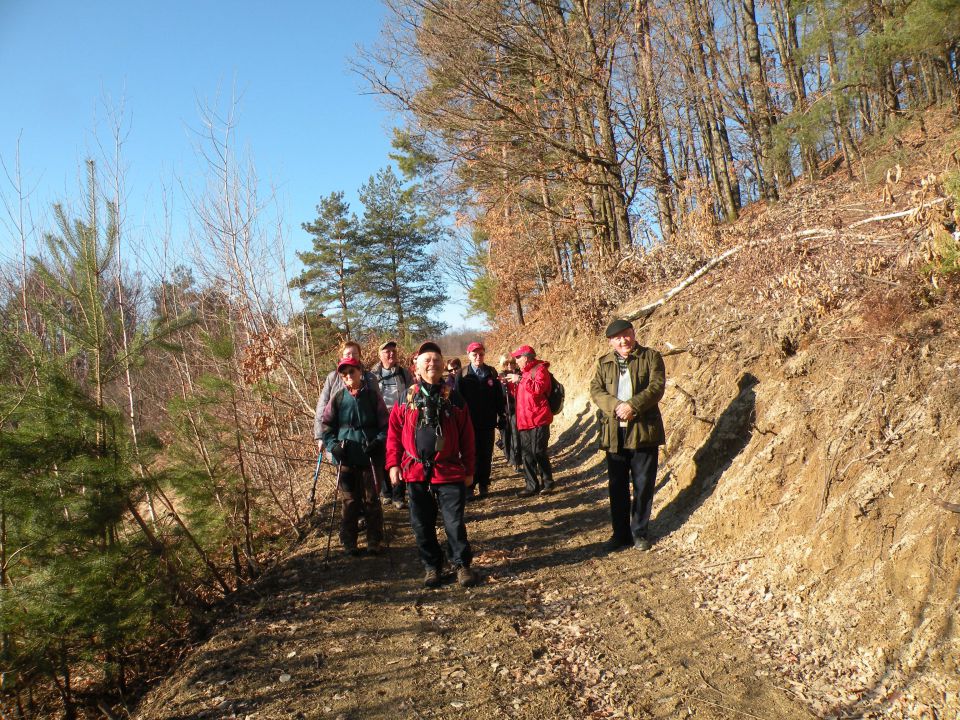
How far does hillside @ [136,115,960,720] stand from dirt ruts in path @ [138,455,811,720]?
2 centimetres

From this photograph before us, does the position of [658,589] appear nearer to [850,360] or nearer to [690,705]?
[690,705]

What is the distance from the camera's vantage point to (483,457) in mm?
8188

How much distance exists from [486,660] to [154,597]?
252 cm

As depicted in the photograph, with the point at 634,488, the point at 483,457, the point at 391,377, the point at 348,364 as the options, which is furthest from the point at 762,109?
the point at 348,364

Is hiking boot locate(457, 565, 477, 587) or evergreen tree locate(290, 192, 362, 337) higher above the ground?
evergreen tree locate(290, 192, 362, 337)

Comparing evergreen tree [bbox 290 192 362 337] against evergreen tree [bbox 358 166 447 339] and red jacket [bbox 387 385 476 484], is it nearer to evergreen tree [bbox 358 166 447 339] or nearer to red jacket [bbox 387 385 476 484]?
evergreen tree [bbox 358 166 447 339]

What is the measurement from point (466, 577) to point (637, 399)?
2.16 metres

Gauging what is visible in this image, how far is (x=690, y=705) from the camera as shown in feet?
10.9

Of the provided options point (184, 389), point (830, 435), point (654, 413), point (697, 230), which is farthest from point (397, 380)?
point (697, 230)

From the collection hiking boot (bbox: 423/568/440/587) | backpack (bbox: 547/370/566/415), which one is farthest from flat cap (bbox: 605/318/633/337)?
hiking boot (bbox: 423/568/440/587)

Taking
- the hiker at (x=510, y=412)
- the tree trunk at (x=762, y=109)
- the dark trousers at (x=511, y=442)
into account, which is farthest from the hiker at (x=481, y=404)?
the tree trunk at (x=762, y=109)

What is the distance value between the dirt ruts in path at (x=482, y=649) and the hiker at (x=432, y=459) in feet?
1.14

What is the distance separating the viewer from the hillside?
3404 mm

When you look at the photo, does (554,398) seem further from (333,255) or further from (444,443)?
(333,255)
